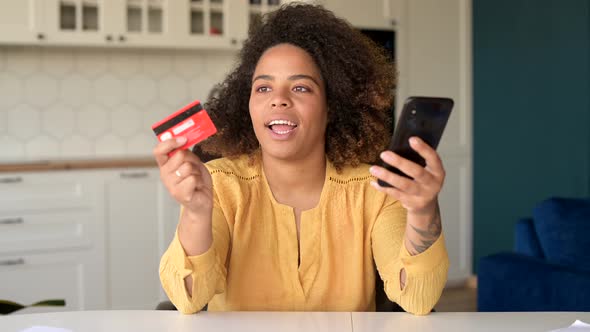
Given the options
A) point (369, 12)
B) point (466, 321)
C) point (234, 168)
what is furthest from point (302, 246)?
point (369, 12)

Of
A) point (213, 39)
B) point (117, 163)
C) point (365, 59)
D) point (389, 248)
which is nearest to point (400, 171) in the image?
point (389, 248)

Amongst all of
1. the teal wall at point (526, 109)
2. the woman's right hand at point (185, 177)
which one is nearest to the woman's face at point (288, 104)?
the woman's right hand at point (185, 177)

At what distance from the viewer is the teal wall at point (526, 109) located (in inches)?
181

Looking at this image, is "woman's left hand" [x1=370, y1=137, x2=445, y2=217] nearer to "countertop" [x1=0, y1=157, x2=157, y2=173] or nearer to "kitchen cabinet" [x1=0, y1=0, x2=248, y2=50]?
"countertop" [x1=0, y1=157, x2=157, y2=173]

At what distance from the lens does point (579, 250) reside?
7.88 ft

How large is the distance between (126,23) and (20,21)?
554mm

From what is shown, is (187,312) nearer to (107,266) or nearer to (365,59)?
(365,59)

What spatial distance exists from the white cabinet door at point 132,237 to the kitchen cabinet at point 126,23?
766mm

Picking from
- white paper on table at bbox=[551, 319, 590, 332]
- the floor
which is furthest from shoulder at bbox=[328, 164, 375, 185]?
the floor

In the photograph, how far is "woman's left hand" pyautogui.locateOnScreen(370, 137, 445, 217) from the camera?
1205 mm

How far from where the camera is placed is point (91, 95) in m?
4.24

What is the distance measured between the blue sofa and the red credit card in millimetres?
1561

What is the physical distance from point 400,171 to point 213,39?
3105 mm

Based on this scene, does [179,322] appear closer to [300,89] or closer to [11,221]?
[300,89]
